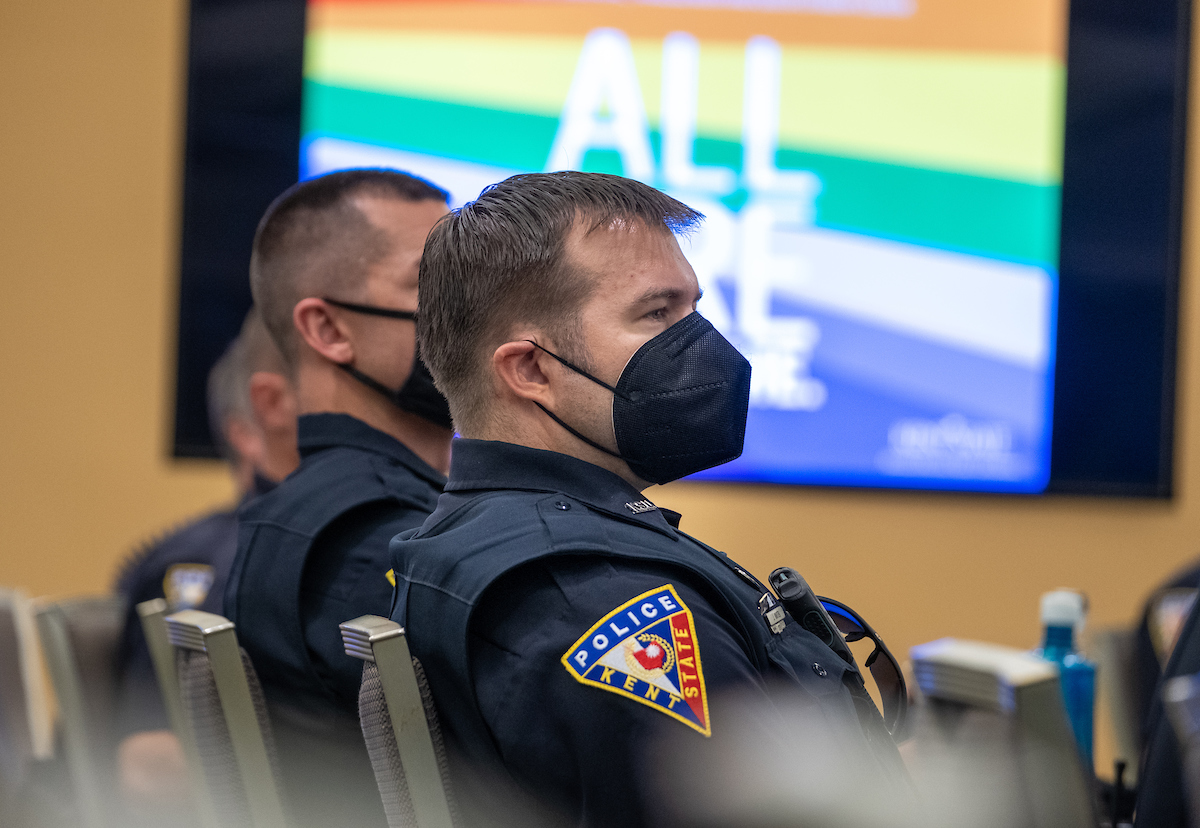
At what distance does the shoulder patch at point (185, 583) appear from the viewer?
247 cm

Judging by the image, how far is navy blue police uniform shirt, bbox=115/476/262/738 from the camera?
2.18 meters

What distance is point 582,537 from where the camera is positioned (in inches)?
38.4

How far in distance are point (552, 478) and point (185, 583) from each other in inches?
66.0

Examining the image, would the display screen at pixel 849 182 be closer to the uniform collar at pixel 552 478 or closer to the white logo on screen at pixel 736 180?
the white logo on screen at pixel 736 180

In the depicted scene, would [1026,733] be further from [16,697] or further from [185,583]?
[185,583]

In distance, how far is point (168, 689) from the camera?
143 centimetres

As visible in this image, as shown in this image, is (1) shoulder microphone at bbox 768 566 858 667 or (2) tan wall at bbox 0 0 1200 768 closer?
(1) shoulder microphone at bbox 768 566 858 667

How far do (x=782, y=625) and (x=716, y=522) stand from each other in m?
2.54

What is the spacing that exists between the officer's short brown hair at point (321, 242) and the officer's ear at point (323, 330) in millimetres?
25

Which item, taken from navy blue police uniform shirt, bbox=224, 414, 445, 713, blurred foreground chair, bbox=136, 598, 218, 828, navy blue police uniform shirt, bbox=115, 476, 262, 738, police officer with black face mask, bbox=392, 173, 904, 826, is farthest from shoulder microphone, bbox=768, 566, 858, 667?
navy blue police uniform shirt, bbox=115, 476, 262, 738

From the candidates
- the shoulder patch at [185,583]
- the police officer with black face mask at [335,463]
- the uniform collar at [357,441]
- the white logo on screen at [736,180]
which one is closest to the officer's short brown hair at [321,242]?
the police officer with black face mask at [335,463]

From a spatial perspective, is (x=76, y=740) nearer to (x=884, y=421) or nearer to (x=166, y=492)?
(x=166, y=492)

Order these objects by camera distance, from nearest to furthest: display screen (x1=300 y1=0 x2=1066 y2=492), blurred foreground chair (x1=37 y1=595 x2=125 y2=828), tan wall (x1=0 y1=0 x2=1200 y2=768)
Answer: blurred foreground chair (x1=37 y1=595 x2=125 y2=828)
display screen (x1=300 y1=0 x2=1066 y2=492)
tan wall (x1=0 y1=0 x2=1200 y2=768)

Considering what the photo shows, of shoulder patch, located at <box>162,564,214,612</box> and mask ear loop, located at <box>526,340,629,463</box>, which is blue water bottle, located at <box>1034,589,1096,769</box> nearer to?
mask ear loop, located at <box>526,340,629,463</box>
